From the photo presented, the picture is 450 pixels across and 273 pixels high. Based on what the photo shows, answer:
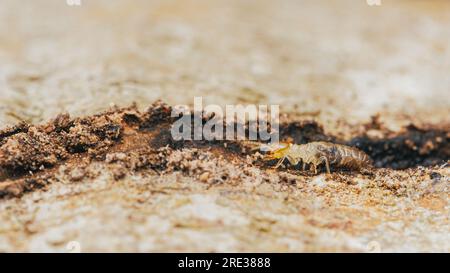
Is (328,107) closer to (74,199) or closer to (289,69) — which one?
(289,69)

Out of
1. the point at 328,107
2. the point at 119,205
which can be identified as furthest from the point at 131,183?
the point at 328,107

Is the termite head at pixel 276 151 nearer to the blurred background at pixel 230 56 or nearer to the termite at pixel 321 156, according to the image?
the termite at pixel 321 156

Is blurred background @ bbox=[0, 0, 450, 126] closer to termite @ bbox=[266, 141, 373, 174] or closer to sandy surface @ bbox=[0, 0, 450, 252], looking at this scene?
sandy surface @ bbox=[0, 0, 450, 252]

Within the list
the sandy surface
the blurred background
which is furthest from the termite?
the blurred background

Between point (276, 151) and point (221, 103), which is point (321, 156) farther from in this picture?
point (221, 103)
